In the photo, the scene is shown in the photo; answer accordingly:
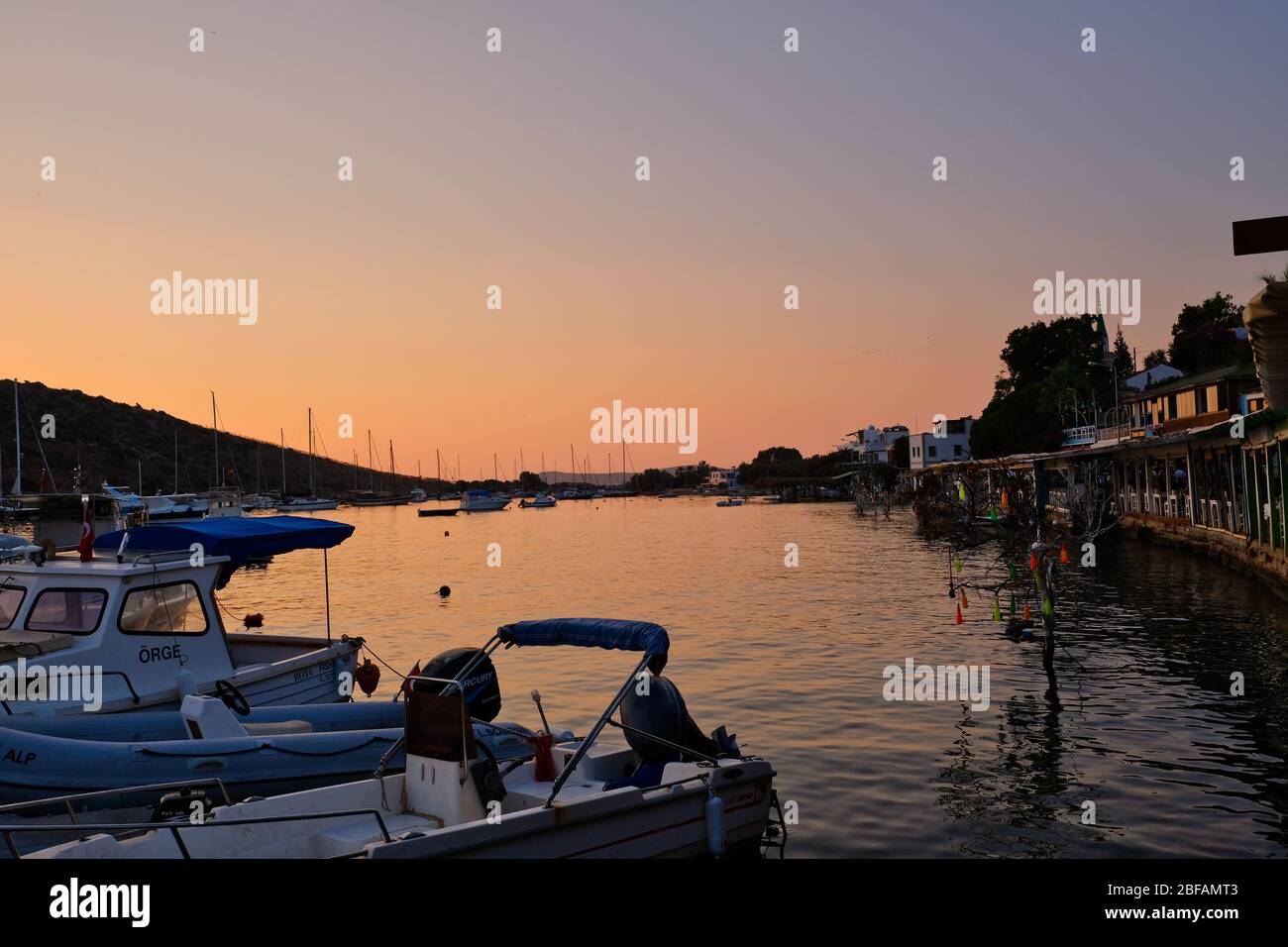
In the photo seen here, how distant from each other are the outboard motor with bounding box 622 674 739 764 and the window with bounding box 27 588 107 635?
8.23 meters

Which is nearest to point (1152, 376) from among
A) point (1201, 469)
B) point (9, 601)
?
point (1201, 469)

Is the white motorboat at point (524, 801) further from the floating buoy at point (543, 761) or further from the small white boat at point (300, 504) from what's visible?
the small white boat at point (300, 504)

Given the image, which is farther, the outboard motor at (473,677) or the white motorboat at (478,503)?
the white motorboat at (478,503)

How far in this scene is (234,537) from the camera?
17.2 meters

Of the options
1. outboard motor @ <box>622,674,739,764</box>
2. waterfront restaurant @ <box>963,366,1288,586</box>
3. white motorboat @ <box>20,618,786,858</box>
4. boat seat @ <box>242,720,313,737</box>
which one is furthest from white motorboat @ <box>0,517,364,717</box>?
waterfront restaurant @ <box>963,366,1288,586</box>

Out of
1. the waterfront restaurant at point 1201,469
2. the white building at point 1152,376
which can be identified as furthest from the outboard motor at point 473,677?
the white building at point 1152,376

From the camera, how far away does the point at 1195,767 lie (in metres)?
14.6

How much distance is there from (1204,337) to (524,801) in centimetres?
9969

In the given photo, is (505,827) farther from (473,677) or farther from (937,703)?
(937,703)

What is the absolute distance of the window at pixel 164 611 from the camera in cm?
1534

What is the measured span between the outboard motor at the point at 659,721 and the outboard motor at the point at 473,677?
6.59 feet
